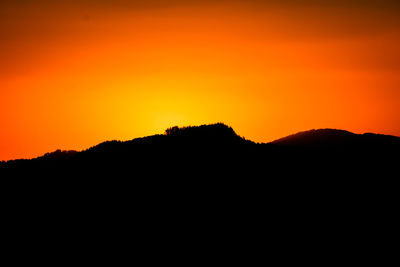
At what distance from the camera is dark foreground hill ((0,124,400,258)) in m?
30.2

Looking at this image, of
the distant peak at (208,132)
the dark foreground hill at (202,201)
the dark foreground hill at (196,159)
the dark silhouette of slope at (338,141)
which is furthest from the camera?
the dark silhouette of slope at (338,141)

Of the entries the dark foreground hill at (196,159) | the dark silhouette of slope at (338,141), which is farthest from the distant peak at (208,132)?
the dark silhouette of slope at (338,141)

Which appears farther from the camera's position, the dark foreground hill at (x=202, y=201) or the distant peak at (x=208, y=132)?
the distant peak at (x=208, y=132)

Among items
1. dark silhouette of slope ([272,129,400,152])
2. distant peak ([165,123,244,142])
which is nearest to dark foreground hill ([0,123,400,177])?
distant peak ([165,123,244,142])

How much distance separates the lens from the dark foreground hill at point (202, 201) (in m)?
30.2

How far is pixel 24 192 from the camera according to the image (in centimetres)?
3612

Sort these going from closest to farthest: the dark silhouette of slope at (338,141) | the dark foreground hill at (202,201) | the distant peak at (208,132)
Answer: the dark foreground hill at (202,201)
the distant peak at (208,132)
the dark silhouette of slope at (338,141)

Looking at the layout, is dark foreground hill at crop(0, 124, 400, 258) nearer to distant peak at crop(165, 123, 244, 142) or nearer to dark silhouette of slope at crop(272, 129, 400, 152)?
distant peak at crop(165, 123, 244, 142)

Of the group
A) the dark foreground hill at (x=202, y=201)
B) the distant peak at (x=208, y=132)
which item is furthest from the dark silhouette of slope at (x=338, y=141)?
the dark foreground hill at (x=202, y=201)

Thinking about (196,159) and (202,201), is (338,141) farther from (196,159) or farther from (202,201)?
(202,201)

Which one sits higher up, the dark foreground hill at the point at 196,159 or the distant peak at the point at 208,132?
the distant peak at the point at 208,132

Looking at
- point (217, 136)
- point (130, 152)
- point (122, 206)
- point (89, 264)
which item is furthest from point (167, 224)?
point (217, 136)

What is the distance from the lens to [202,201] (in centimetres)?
3412

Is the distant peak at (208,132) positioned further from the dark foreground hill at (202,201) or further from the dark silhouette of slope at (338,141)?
the dark silhouette of slope at (338,141)
